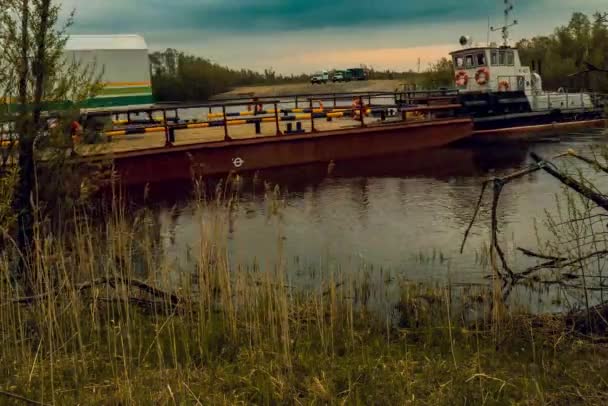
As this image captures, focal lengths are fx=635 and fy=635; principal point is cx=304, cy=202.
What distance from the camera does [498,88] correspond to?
2350 cm

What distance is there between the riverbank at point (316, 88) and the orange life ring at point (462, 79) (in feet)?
102

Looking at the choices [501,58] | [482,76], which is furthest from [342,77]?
[482,76]

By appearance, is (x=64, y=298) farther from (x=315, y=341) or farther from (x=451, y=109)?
Answer: (x=451, y=109)

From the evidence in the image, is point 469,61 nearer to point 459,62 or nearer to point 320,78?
point 459,62

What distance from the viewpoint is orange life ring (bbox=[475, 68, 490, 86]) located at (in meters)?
23.3

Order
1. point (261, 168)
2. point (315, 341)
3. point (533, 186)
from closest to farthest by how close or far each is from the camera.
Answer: point (315, 341), point (533, 186), point (261, 168)

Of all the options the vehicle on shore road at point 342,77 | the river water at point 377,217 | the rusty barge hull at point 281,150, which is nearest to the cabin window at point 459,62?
the rusty barge hull at point 281,150

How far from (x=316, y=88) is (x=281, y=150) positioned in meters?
50.1

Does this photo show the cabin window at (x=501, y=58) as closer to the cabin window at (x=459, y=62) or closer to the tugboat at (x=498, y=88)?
the tugboat at (x=498, y=88)

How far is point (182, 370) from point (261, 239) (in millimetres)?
5747

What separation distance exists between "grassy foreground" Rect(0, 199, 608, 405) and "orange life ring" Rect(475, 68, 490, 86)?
18.5 meters

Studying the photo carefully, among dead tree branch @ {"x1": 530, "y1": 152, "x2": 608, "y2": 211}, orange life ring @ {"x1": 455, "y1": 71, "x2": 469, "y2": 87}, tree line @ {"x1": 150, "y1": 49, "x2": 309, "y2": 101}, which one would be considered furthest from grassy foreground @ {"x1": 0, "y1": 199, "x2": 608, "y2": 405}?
tree line @ {"x1": 150, "y1": 49, "x2": 309, "y2": 101}

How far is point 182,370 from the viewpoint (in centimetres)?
427

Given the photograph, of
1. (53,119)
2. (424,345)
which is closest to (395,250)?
(424,345)
